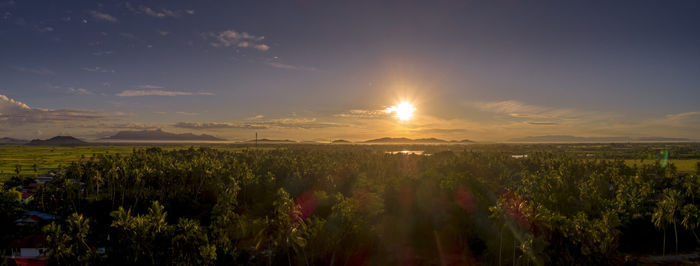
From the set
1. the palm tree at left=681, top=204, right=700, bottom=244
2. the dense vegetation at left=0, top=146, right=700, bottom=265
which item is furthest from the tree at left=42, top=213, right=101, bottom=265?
the palm tree at left=681, top=204, right=700, bottom=244

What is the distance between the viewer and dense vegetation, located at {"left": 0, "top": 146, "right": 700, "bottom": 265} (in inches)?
987

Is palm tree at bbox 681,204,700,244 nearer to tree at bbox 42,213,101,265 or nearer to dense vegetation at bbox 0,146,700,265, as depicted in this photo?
dense vegetation at bbox 0,146,700,265

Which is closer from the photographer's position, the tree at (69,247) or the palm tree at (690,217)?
the tree at (69,247)

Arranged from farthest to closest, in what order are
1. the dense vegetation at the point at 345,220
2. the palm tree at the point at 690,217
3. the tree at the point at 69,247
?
1. the palm tree at the point at 690,217
2. the dense vegetation at the point at 345,220
3. the tree at the point at 69,247

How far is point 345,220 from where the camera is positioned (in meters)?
30.8

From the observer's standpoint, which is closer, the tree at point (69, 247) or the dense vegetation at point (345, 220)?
the tree at point (69, 247)

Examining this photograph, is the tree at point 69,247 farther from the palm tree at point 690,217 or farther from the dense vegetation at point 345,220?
the palm tree at point 690,217

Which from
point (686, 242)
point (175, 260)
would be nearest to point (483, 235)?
point (686, 242)

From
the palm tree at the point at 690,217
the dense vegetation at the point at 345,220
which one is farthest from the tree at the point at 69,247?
the palm tree at the point at 690,217

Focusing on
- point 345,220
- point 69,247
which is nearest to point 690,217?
point 345,220

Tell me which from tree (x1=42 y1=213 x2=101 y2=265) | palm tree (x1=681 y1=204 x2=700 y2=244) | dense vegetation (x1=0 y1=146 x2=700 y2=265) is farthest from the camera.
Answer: palm tree (x1=681 y1=204 x2=700 y2=244)

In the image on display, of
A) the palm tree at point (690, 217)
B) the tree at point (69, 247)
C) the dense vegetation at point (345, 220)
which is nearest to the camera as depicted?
the tree at point (69, 247)

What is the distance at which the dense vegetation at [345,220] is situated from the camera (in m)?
25.1

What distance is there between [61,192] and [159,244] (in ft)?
129
